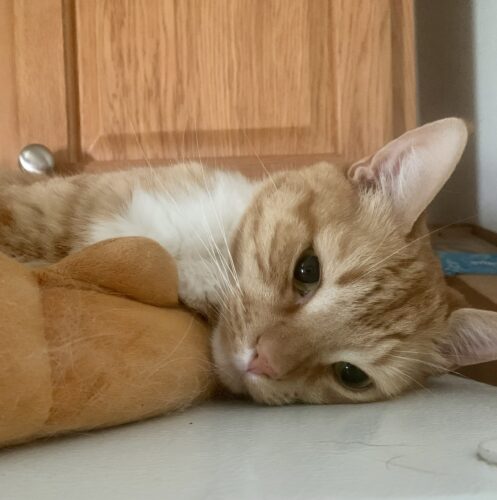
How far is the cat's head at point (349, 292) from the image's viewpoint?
43.1 inches

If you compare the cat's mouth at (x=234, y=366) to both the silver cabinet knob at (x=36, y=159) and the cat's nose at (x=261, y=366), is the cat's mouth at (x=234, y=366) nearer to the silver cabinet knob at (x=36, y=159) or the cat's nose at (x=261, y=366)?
the cat's nose at (x=261, y=366)

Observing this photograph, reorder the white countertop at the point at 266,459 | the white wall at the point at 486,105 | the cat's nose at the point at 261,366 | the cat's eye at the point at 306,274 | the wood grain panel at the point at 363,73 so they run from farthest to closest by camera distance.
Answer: the white wall at the point at 486,105 → the wood grain panel at the point at 363,73 → the cat's eye at the point at 306,274 → the cat's nose at the point at 261,366 → the white countertop at the point at 266,459

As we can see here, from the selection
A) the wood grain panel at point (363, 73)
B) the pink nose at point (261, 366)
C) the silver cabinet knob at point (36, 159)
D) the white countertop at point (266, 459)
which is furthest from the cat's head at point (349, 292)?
the silver cabinet knob at point (36, 159)

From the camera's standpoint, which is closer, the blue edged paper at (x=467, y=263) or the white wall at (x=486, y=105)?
the blue edged paper at (x=467, y=263)

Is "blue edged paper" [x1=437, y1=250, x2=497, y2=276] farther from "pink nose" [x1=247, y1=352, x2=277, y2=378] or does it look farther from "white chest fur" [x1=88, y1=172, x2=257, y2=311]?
"pink nose" [x1=247, y1=352, x2=277, y2=378]

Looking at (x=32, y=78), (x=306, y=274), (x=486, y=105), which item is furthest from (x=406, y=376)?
(x=486, y=105)

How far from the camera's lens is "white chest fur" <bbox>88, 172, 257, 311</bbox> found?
1241mm

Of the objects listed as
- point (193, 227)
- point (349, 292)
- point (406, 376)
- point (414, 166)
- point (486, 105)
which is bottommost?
point (406, 376)

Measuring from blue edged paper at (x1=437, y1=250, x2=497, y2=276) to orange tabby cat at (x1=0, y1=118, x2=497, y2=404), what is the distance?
66cm

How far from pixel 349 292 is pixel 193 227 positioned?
0.36m

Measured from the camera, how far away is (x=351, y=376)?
116 cm

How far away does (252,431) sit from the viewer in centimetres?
91

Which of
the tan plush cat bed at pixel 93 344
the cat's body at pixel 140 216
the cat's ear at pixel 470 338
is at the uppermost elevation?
the cat's body at pixel 140 216

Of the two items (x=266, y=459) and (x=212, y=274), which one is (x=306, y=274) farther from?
(x=266, y=459)
